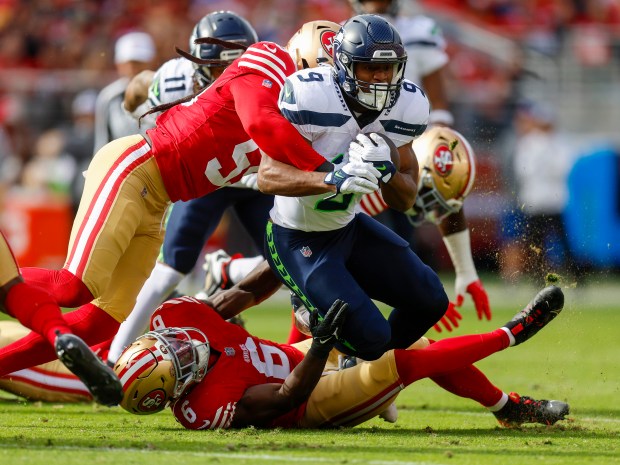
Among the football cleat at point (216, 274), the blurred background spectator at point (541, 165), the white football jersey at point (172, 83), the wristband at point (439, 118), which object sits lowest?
the blurred background spectator at point (541, 165)

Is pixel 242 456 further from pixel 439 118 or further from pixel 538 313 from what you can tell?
pixel 439 118

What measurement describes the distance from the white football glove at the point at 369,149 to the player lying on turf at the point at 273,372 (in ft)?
1.92

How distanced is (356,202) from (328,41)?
3.01 ft

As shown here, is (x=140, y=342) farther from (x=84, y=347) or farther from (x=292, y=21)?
(x=292, y=21)

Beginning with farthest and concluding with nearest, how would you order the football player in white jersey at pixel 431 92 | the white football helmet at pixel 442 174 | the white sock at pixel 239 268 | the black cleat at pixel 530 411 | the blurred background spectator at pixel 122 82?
the blurred background spectator at pixel 122 82
the white sock at pixel 239 268
the football player in white jersey at pixel 431 92
the white football helmet at pixel 442 174
the black cleat at pixel 530 411

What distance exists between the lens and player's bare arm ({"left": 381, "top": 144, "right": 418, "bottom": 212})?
4.76 m

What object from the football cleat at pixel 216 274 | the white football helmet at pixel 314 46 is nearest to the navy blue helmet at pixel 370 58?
the white football helmet at pixel 314 46

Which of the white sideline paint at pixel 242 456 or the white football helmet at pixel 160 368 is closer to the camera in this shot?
the white sideline paint at pixel 242 456

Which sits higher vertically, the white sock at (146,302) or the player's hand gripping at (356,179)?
the player's hand gripping at (356,179)

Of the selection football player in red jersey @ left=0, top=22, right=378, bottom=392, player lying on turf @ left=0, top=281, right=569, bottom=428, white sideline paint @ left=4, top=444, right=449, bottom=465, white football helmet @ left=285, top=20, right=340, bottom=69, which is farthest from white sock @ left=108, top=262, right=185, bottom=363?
white sideline paint @ left=4, top=444, right=449, bottom=465

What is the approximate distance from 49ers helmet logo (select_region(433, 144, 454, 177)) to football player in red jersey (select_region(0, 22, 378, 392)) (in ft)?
4.04

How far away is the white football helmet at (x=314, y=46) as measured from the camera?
5.44 metres

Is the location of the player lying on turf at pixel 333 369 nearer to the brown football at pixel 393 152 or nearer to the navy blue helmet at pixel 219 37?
the brown football at pixel 393 152

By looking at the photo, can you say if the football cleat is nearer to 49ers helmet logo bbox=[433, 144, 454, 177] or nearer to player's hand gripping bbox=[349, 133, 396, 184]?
49ers helmet logo bbox=[433, 144, 454, 177]
